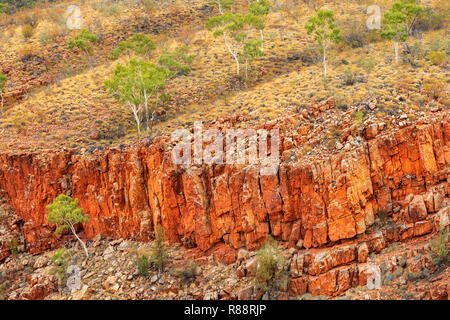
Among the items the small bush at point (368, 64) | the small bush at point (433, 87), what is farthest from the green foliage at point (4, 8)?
the small bush at point (433, 87)

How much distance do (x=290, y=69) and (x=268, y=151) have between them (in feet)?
43.9

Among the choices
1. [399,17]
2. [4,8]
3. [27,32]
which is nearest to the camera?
[399,17]

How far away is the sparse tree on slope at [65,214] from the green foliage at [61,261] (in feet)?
3.76

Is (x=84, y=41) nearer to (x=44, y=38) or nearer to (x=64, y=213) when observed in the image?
(x=44, y=38)

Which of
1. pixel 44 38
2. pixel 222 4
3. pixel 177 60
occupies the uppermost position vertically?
pixel 222 4

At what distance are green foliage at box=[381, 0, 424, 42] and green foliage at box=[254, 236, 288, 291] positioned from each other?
20455 millimetres

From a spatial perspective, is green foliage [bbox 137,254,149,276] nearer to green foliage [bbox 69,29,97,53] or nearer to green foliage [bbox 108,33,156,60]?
green foliage [bbox 108,33,156,60]

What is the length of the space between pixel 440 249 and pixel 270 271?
8.44 metres

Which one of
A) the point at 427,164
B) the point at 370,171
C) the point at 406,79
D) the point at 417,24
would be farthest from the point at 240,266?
the point at 417,24

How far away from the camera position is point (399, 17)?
32469 millimetres

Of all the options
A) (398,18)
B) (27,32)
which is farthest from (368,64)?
(27,32)

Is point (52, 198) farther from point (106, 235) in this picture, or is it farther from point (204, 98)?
point (204, 98)

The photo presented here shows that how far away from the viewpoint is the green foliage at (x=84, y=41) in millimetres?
41750

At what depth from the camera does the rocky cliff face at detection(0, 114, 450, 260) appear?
23.1 meters
